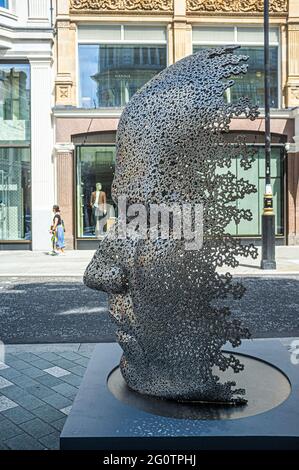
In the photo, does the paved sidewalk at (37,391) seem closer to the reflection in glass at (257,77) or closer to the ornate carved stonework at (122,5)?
the reflection in glass at (257,77)

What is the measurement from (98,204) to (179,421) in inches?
657

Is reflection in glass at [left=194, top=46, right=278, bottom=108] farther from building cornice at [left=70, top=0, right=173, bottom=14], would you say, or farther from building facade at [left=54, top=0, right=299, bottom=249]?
building cornice at [left=70, top=0, right=173, bottom=14]

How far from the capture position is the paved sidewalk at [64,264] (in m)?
12.7

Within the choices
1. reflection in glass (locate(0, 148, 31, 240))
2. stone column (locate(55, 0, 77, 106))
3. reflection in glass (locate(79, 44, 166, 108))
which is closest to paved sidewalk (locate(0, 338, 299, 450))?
reflection in glass (locate(0, 148, 31, 240))

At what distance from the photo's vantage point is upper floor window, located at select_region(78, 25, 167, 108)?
63.6 ft

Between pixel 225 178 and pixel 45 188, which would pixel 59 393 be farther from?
pixel 45 188

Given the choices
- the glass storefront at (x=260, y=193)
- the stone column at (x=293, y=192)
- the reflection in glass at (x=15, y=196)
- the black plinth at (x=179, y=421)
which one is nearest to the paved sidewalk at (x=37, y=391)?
the black plinth at (x=179, y=421)

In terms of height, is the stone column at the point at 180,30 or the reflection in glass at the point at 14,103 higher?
the stone column at the point at 180,30

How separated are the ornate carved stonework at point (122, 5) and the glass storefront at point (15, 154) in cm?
314

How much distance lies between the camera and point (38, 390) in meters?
4.59

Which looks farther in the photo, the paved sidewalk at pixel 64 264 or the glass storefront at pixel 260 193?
the glass storefront at pixel 260 193

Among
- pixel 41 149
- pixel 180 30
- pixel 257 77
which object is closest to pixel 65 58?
pixel 41 149

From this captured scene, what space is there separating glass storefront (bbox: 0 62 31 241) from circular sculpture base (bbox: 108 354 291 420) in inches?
633

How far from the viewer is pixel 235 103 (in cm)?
328
